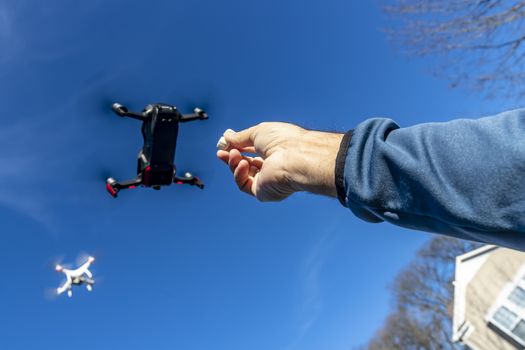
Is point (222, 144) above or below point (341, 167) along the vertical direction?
above

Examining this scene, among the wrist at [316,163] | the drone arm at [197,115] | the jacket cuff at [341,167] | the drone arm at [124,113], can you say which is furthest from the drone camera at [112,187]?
the jacket cuff at [341,167]

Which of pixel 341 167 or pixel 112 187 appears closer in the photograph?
pixel 341 167

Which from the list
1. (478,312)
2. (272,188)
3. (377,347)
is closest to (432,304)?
(377,347)

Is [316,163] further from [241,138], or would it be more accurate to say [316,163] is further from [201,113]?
[201,113]

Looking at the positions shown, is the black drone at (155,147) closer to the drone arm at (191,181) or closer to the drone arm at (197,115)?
the drone arm at (197,115)

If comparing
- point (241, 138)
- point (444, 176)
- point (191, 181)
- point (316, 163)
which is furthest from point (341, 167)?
point (191, 181)

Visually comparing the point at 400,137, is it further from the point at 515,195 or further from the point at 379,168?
the point at 515,195
